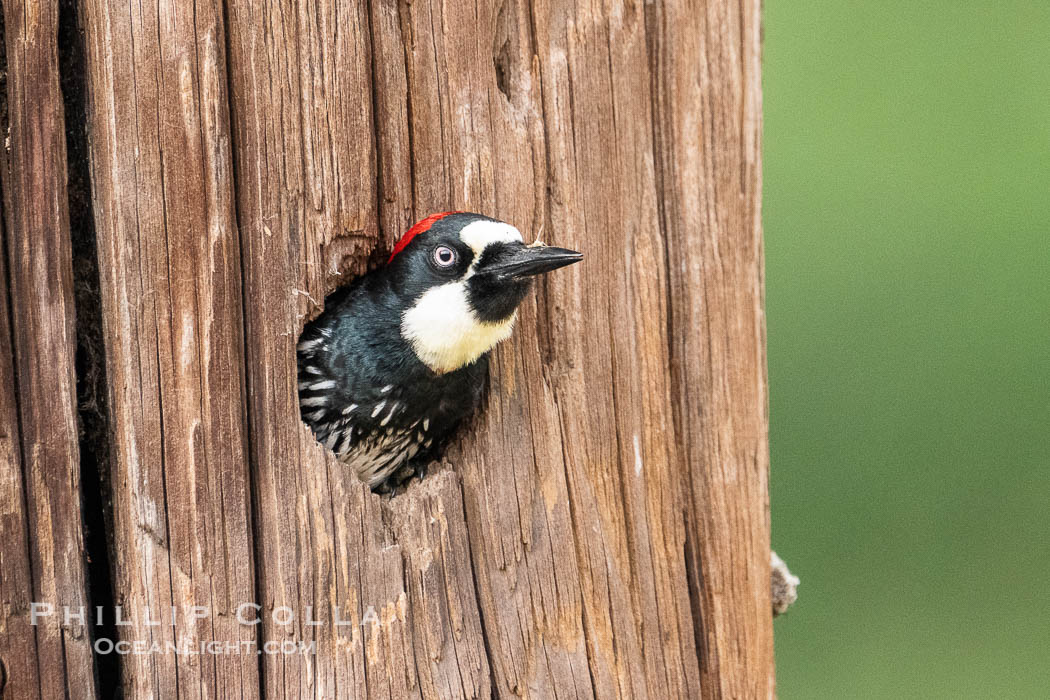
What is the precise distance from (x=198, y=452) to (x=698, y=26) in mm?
1719

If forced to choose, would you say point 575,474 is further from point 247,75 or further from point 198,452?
point 247,75

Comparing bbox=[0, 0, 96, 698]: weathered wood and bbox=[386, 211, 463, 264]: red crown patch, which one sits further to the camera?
bbox=[386, 211, 463, 264]: red crown patch

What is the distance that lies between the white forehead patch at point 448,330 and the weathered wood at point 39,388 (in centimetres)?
93

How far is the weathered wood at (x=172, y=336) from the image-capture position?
254 centimetres

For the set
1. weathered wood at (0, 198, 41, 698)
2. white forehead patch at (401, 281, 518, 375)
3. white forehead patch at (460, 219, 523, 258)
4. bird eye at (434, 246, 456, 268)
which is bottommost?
weathered wood at (0, 198, 41, 698)

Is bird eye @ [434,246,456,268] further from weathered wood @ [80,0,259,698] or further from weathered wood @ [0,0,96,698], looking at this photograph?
weathered wood @ [0,0,96,698]

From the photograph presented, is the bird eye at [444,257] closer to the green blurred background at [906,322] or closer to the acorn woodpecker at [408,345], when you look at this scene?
the acorn woodpecker at [408,345]

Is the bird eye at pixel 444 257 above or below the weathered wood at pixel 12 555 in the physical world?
above

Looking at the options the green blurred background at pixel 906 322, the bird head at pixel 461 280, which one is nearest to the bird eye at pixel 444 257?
the bird head at pixel 461 280

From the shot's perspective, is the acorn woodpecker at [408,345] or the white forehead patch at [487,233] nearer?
the white forehead patch at [487,233]

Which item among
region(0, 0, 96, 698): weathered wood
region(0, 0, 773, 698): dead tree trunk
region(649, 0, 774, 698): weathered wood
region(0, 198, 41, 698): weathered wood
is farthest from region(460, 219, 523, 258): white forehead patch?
region(0, 198, 41, 698): weathered wood

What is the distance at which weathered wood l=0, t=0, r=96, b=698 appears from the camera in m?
2.45

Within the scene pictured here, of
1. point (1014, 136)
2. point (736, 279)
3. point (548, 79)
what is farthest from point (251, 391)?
point (1014, 136)

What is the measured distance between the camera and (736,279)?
315 centimetres
